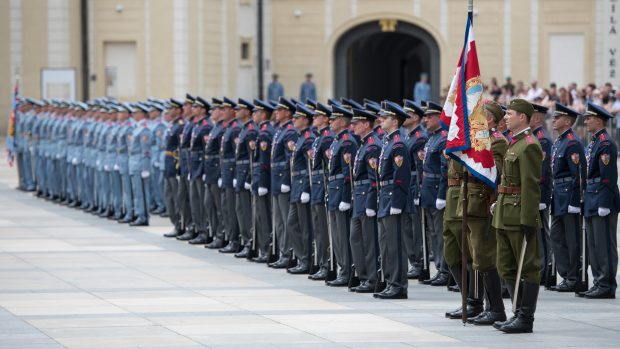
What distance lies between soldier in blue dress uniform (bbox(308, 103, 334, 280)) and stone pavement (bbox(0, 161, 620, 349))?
37cm

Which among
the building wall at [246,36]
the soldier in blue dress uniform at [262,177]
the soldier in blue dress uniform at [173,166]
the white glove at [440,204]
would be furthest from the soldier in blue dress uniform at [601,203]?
the building wall at [246,36]

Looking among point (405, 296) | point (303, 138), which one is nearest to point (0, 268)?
point (303, 138)

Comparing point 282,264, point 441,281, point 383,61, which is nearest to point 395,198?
point 441,281

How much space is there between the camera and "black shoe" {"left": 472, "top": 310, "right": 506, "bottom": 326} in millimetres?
13641

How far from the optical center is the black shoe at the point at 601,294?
15695 millimetres

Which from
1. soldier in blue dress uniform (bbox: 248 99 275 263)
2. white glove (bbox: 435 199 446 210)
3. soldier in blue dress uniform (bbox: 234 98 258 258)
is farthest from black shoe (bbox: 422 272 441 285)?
soldier in blue dress uniform (bbox: 234 98 258 258)

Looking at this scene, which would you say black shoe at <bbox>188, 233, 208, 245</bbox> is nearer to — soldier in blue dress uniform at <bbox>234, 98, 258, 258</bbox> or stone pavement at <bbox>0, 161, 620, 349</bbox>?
stone pavement at <bbox>0, 161, 620, 349</bbox>

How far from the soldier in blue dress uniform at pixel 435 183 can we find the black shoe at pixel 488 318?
9.64ft

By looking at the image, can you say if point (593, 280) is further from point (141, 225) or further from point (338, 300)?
point (141, 225)

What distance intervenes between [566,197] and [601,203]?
0.50m

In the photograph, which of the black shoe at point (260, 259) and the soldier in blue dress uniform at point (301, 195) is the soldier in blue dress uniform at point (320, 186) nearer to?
the soldier in blue dress uniform at point (301, 195)

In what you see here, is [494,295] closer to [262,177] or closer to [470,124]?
[470,124]

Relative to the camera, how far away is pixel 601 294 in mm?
15711

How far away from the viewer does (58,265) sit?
18.5 metres
